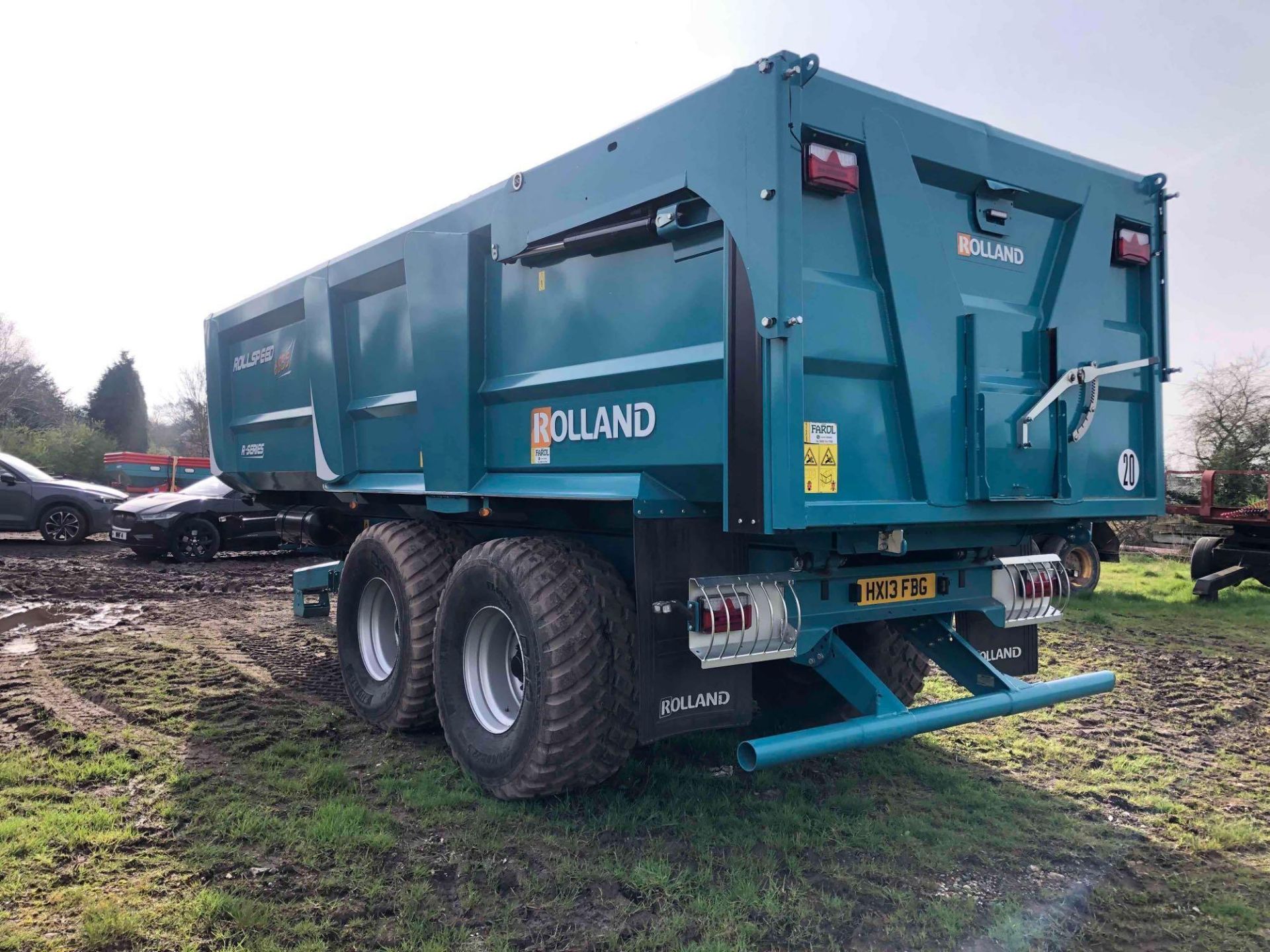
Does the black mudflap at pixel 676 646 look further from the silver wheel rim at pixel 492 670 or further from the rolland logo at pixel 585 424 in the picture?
the silver wheel rim at pixel 492 670

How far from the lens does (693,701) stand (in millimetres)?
3639

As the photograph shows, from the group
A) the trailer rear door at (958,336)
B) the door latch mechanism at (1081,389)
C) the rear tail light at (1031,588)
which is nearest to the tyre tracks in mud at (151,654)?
the trailer rear door at (958,336)

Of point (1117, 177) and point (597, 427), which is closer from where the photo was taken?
point (597, 427)

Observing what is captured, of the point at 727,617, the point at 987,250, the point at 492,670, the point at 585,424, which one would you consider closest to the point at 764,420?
the point at 727,617

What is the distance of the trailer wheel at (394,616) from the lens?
4.88 m

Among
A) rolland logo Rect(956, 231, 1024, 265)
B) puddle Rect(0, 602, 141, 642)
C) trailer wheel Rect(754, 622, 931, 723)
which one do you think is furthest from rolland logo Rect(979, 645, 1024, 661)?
puddle Rect(0, 602, 141, 642)

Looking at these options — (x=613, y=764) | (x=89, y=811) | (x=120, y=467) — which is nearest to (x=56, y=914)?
(x=89, y=811)

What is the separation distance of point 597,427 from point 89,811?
2755mm

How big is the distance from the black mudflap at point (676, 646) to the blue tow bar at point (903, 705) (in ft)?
0.97

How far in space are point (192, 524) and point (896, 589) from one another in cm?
1179

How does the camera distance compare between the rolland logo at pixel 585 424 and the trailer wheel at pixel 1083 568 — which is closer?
the rolland logo at pixel 585 424

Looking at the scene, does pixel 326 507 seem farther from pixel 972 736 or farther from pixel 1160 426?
pixel 1160 426

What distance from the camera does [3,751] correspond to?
465 centimetres

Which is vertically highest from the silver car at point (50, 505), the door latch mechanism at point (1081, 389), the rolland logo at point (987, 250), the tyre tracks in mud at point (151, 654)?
the rolland logo at point (987, 250)
